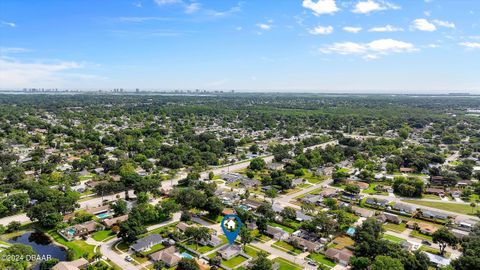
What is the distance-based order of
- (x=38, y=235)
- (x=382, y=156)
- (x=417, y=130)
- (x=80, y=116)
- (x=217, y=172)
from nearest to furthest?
(x=38, y=235) < (x=217, y=172) < (x=382, y=156) < (x=417, y=130) < (x=80, y=116)

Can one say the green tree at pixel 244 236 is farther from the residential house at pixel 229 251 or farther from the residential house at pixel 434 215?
the residential house at pixel 434 215

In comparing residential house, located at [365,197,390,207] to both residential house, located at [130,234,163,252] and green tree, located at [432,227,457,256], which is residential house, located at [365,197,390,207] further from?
residential house, located at [130,234,163,252]

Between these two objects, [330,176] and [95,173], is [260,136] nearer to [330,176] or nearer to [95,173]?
[330,176]

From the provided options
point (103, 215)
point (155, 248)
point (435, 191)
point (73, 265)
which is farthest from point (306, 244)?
point (435, 191)

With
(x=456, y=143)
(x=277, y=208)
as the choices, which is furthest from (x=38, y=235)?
(x=456, y=143)

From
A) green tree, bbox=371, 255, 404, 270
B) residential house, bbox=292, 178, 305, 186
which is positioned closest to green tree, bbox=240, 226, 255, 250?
green tree, bbox=371, 255, 404, 270

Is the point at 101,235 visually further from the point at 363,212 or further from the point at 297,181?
the point at 297,181

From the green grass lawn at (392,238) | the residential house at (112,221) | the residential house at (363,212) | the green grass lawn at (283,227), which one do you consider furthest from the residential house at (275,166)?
the residential house at (112,221)
